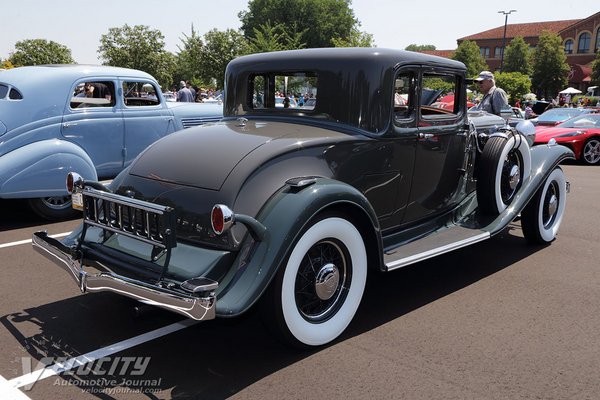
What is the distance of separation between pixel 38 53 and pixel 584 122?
47.3 meters

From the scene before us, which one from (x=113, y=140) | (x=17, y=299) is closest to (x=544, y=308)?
(x=17, y=299)

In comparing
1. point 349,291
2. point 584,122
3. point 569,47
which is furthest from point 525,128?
point 569,47

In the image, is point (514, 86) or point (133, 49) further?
point (133, 49)

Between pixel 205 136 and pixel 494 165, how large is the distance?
2512mm

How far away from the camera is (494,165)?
4.52 m

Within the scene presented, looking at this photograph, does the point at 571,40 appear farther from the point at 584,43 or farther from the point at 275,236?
the point at 275,236

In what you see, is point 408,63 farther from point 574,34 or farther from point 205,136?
point 574,34

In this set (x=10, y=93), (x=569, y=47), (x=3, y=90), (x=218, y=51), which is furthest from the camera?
(x=569, y=47)

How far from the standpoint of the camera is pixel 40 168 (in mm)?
5754

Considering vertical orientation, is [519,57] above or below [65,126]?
above

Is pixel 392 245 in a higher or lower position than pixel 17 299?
higher

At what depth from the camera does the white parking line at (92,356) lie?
278 centimetres

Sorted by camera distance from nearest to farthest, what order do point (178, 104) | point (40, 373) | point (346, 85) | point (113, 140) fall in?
1. point (40, 373)
2. point (346, 85)
3. point (113, 140)
4. point (178, 104)

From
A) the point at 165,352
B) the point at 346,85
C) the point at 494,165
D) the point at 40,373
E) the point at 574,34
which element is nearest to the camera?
the point at 40,373
